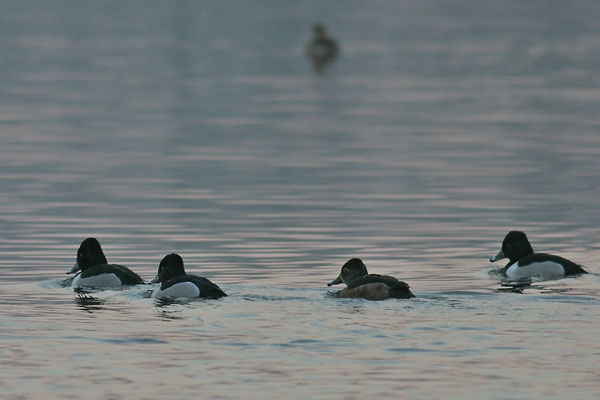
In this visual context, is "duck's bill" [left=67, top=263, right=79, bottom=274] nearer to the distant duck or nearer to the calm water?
the calm water

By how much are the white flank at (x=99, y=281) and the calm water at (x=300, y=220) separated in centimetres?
37

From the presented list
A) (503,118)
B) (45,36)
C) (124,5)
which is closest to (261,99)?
(503,118)

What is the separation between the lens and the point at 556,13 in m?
121

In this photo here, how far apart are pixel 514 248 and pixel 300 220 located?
5.59 meters

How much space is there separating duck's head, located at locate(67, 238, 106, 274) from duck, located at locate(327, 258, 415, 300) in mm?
3856

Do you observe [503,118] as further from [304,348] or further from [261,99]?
[304,348]

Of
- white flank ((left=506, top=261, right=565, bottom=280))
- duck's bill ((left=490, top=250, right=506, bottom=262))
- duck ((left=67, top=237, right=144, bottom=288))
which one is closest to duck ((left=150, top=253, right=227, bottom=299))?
duck ((left=67, top=237, right=144, bottom=288))

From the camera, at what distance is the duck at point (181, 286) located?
59.5ft

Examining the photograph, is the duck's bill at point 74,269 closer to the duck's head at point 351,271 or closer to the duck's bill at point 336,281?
the duck's bill at point 336,281

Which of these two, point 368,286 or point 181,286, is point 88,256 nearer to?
point 181,286

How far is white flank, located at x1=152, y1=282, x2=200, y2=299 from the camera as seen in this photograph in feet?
59.7

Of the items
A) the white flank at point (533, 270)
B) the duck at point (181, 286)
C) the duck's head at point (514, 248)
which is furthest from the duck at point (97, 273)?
the duck's head at point (514, 248)

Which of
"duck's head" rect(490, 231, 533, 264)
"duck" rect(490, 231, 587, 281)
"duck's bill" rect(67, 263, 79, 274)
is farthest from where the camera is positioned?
"duck's head" rect(490, 231, 533, 264)

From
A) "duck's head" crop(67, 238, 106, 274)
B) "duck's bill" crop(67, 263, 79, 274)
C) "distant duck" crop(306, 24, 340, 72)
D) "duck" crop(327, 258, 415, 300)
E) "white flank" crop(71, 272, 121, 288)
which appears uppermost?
"distant duck" crop(306, 24, 340, 72)
